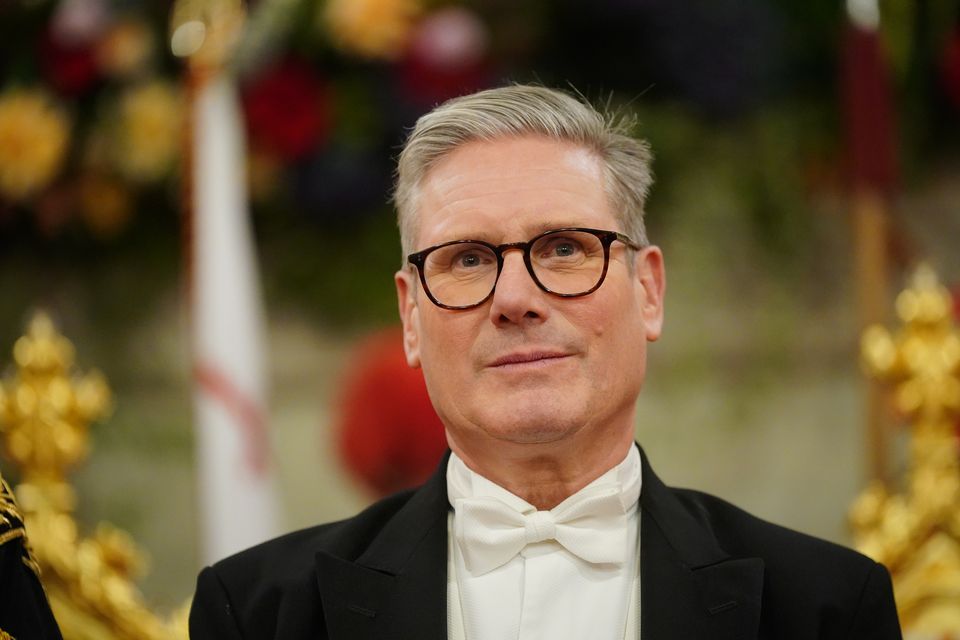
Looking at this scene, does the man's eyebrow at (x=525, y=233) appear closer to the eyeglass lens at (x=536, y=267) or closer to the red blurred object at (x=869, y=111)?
the eyeglass lens at (x=536, y=267)

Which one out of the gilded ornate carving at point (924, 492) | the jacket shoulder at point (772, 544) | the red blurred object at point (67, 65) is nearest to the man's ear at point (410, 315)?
the jacket shoulder at point (772, 544)

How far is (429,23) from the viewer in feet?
8.69

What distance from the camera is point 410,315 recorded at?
1577mm

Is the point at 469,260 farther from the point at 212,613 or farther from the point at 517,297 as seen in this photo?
the point at 212,613

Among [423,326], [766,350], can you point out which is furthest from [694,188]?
[423,326]

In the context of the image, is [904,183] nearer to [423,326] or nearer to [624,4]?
[624,4]

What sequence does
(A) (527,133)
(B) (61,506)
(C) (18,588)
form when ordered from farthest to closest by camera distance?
(B) (61,506), (A) (527,133), (C) (18,588)

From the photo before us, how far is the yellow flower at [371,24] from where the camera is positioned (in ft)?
8.46

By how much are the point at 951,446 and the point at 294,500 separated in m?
1.28

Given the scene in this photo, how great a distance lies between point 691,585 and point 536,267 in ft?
1.17

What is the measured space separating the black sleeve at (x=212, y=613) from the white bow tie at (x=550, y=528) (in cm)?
26

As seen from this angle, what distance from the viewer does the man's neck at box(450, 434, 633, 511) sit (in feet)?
4.82

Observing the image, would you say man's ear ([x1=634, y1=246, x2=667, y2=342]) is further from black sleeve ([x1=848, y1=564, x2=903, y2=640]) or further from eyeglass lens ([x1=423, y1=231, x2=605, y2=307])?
black sleeve ([x1=848, y1=564, x2=903, y2=640])

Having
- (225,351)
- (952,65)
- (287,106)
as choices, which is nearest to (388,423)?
(225,351)
